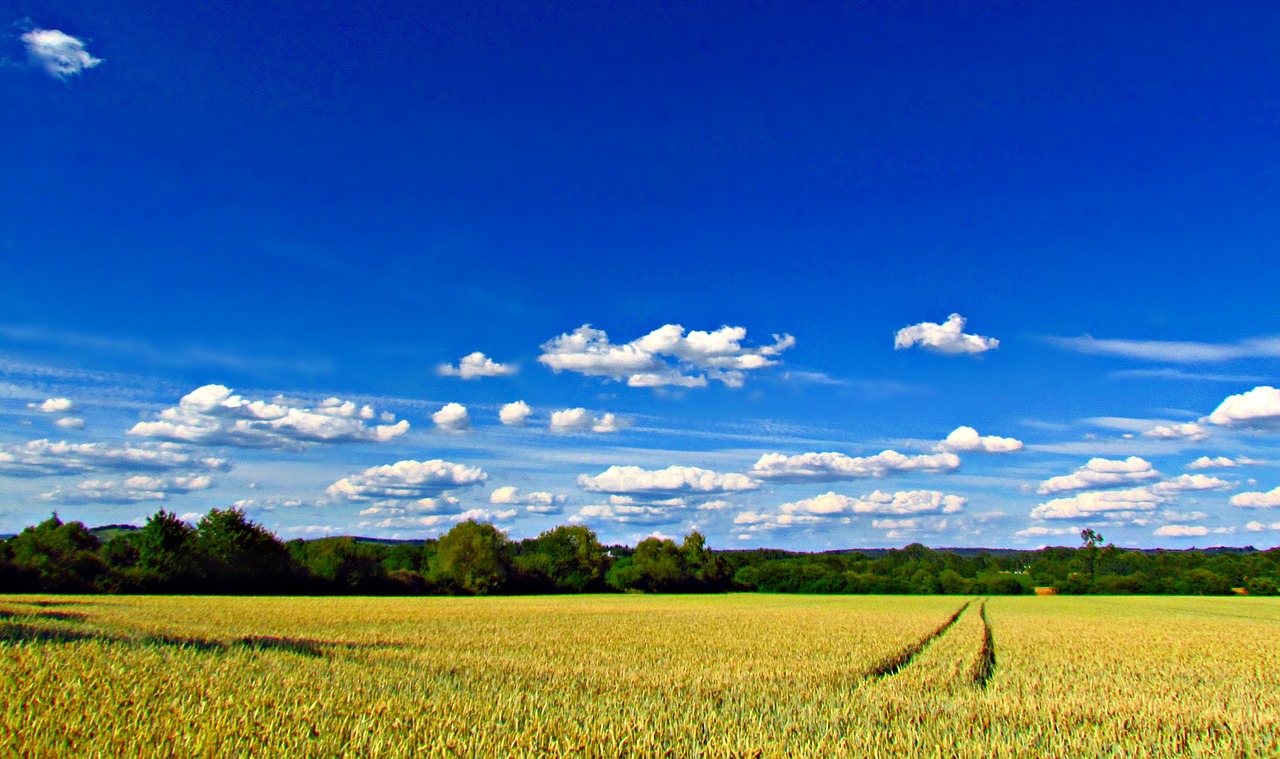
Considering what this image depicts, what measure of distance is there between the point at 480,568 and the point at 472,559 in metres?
1.50

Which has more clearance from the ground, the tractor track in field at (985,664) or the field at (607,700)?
the field at (607,700)

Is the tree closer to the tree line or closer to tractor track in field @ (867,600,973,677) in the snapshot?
the tree line

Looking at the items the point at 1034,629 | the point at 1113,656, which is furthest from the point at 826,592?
A: the point at 1113,656

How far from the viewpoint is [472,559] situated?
3317 inches

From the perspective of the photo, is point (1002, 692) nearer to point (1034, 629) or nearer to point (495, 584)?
point (1034, 629)

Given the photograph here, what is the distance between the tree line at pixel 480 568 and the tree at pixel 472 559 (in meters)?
0.16

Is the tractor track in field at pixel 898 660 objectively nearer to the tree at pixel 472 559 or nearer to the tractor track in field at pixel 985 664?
the tractor track in field at pixel 985 664

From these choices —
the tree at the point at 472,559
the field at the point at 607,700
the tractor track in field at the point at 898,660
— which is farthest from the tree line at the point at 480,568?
the tractor track in field at the point at 898,660

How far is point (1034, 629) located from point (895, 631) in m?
7.74

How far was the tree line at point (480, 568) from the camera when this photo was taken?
6341 centimetres

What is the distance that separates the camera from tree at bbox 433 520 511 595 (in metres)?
80.7

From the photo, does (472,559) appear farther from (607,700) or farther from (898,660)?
(607,700)

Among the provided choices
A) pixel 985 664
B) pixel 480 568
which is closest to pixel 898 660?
pixel 985 664

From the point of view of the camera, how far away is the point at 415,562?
11262cm
